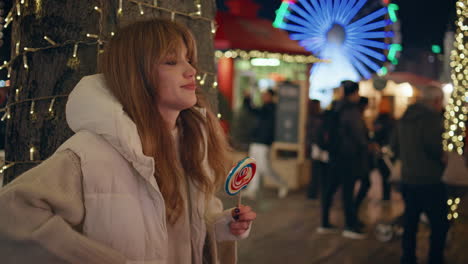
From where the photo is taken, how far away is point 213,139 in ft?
6.57

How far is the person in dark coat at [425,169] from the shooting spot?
4.18 metres

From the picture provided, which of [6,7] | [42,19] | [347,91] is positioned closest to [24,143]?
[42,19]

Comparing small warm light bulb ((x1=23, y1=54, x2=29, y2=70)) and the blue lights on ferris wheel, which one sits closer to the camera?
small warm light bulb ((x1=23, y1=54, x2=29, y2=70))

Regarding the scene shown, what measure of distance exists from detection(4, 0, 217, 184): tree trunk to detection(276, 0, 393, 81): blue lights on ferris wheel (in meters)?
8.88

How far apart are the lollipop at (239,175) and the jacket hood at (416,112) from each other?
2.87 m

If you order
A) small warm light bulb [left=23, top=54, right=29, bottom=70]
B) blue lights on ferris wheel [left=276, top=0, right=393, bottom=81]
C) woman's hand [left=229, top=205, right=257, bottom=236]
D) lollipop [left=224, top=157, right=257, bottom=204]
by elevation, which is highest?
blue lights on ferris wheel [left=276, top=0, right=393, bottom=81]

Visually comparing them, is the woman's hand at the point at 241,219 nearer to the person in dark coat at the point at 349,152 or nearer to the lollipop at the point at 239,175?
the lollipop at the point at 239,175

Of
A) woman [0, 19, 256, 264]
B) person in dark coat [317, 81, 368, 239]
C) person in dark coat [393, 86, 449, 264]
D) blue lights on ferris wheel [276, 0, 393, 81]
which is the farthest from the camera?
blue lights on ferris wheel [276, 0, 393, 81]

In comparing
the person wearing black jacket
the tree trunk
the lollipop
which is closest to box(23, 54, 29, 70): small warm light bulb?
the tree trunk

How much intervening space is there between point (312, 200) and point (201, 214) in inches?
247

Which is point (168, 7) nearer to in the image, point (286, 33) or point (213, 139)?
point (213, 139)

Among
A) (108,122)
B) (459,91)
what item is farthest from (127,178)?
(459,91)

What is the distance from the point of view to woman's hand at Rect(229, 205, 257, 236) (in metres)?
1.79

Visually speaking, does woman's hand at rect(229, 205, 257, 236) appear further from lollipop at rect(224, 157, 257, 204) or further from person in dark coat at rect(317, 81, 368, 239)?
person in dark coat at rect(317, 81, 368, 239)
